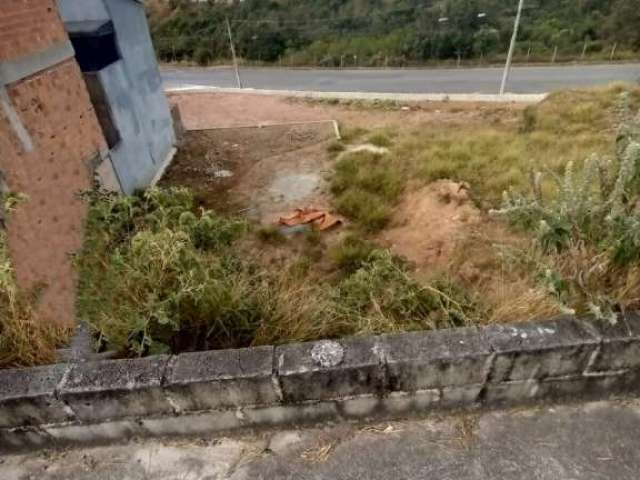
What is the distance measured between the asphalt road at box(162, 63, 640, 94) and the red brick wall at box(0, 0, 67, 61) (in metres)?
21.2

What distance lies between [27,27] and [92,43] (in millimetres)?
2862

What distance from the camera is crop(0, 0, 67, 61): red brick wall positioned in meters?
3.88

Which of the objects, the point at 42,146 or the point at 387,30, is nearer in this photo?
the point at 42,146

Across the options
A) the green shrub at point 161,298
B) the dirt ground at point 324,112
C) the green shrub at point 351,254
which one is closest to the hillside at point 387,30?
the dirt ground at point 324,112

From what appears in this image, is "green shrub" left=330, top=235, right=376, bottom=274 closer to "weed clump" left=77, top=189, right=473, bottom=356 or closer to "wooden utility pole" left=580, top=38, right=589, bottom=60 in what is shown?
"weed clump" left=77, top=189, right=473, bottom=356

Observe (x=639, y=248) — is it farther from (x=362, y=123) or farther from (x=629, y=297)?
(x=362, y=123)

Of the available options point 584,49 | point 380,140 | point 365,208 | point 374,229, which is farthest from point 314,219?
point 584,49

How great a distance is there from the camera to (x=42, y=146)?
411 cm

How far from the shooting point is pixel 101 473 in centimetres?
153

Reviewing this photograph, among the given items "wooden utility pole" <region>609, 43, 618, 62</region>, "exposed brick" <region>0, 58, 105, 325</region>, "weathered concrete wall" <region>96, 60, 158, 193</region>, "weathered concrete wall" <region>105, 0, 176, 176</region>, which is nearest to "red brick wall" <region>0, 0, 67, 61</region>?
"exposed brick" <region>0, 58, 105, 325</region>

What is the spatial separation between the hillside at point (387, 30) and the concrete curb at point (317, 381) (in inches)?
1426

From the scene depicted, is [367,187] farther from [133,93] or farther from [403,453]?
[403,453]

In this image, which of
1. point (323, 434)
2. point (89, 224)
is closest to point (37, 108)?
point (89, 224)

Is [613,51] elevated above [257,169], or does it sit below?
below
